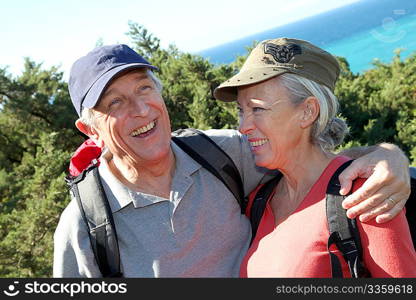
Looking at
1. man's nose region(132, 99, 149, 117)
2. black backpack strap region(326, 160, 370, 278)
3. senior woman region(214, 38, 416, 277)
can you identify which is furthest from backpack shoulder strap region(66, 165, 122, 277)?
black backpack strap region(326, 160, 370, 278)

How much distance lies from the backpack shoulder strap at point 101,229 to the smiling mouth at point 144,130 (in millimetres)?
416

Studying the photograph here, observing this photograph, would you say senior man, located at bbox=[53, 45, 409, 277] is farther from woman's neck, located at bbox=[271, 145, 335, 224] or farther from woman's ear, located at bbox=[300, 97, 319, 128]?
woman's ear, located at bbox=[300, 97, 319, 128]

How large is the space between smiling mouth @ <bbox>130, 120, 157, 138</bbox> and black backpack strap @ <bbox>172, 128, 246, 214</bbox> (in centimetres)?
36

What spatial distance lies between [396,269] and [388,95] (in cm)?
1131

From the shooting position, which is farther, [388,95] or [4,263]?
[388,95]

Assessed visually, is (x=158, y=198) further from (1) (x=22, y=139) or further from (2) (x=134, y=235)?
(1) (x=22, y=139)

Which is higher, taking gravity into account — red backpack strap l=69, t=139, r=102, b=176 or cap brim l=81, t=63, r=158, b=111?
cap brim l=81, t=63, r=158, b=111

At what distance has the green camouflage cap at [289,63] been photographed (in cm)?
243

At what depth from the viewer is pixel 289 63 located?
2.43 meters

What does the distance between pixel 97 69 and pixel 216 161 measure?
965 mm

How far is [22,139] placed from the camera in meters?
15.4

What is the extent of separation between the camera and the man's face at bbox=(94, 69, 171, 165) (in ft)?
8.41

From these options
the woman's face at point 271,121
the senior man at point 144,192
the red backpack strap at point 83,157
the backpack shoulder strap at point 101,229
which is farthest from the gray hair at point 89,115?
the woman's face at point 271,121

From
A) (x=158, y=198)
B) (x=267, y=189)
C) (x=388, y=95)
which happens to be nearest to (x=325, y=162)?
(x=267, y=189)
